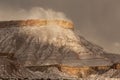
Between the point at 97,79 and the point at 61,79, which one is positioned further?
the point at 97,79

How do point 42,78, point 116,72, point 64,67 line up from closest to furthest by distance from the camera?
point 42,78
point 116,72
point 64,67

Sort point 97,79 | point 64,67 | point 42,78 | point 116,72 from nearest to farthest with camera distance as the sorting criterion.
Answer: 1. point 42,78
2. point 97,79
3. point 116,72
4. point 64,67

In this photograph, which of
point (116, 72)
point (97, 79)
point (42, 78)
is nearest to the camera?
point (42, 78)

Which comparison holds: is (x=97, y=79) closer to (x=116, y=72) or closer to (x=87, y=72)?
(x=116, y=72)

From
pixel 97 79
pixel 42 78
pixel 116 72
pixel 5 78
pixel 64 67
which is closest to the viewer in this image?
pixel 5 78

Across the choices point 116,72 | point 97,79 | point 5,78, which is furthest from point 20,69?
point 116,72

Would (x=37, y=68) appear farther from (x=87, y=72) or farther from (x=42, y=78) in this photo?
(x=42, y=78)

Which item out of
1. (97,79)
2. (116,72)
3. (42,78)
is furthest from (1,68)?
(116,72)

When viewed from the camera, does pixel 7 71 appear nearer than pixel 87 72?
Yes
